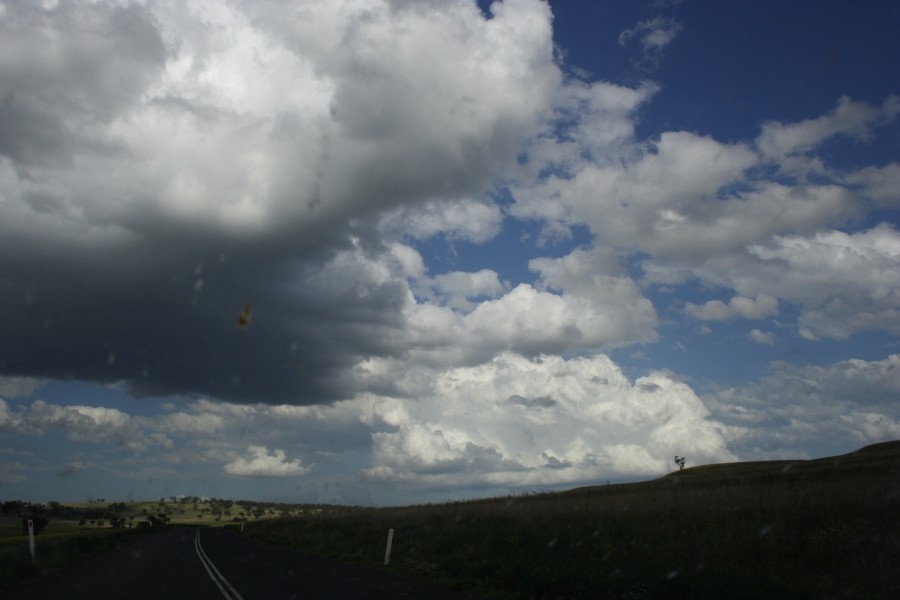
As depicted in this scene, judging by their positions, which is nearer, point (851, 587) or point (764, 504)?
point (851, 587)

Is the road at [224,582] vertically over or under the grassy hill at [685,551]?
under

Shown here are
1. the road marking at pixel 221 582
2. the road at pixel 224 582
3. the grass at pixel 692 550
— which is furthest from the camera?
the road at pixel 224 582

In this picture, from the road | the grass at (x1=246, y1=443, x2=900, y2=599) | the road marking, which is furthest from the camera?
the road

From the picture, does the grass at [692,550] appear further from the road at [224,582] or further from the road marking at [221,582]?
the road marking at [221,582]

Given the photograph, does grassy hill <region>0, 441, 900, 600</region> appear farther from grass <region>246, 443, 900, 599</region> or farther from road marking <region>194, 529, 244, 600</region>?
road marking <region>194, 529, 244, 600</region>

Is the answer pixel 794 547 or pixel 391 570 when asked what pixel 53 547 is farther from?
pixel 794 547

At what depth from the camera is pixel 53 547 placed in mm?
33219

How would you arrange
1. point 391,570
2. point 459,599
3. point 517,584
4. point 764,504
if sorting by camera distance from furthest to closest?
point 391,570 → point 764,504 → point 517,584 → point 459,599

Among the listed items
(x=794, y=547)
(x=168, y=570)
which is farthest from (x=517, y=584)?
(x=168, y=570)

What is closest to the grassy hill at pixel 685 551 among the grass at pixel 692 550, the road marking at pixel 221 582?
the grass at pixel 692 550

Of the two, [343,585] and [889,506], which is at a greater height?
[889,506]

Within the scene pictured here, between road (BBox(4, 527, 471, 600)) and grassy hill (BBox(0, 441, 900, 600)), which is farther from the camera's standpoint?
road (BBox(4, 527, 471, 600))

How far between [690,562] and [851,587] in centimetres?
391

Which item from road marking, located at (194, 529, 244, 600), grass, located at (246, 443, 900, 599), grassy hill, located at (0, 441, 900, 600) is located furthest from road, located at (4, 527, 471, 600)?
grass, located at (246, 443, 900, 599)
